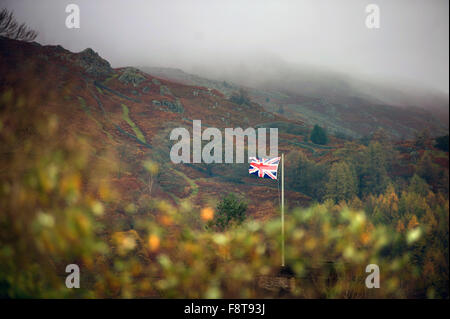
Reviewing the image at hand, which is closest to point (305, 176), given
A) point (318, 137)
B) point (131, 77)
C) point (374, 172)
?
point (374, 172)

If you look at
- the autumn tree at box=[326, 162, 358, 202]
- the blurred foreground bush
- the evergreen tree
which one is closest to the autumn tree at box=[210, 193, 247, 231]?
the blurred foreground bush

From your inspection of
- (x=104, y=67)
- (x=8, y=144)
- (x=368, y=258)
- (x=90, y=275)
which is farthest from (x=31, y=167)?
(x=104, y=67)

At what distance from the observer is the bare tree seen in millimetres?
21953

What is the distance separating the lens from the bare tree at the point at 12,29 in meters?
22.0

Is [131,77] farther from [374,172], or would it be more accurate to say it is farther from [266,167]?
[374,172]

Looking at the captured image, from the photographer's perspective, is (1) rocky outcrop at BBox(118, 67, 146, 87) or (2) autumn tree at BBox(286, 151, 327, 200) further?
(1) rocky outcrop at BBox(118, 67, 146, 87)

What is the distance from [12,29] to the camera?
23156 mm

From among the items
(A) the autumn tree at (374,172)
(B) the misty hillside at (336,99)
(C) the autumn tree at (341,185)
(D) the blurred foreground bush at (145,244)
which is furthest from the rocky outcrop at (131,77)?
(A) the autumn tree at (374,172)

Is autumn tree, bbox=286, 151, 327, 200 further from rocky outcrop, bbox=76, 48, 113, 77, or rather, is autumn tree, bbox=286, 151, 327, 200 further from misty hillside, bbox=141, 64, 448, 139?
rocky outcrop, bbox=76, 48, 113, 77

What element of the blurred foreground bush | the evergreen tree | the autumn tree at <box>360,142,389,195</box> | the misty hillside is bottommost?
the blurred foreground bush

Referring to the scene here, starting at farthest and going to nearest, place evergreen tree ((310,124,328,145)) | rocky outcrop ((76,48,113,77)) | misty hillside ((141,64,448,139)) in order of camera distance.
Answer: misty hillside ((141,64,448,139)), evergreen tree ((310,124,328,145)), rocky outcrop ((76,48,113,77))

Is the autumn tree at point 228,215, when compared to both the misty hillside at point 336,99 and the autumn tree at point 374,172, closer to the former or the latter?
the autumn tree at point 374,172

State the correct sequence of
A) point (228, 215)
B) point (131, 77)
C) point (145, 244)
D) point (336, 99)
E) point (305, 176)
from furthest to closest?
point (336, 99) < point (131, 77) < point (305, 176) < point (145, 244) < point (228, 215)
